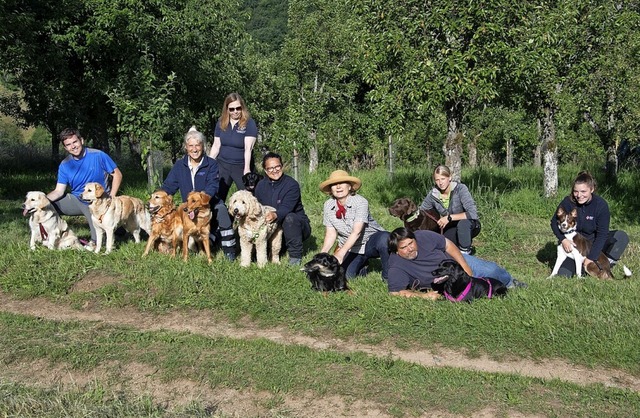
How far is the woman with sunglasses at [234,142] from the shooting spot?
7.85 meters

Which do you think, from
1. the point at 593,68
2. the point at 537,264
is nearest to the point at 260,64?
the point at 593,68

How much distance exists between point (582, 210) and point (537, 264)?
1473 millimetres

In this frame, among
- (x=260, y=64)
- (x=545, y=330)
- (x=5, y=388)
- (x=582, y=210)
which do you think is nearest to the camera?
(x=5, y=388)

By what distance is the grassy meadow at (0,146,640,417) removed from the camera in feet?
13.5

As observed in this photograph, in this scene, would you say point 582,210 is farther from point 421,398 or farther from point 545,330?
point 421,398

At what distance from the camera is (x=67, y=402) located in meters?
3.80

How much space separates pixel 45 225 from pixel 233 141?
2782 mm

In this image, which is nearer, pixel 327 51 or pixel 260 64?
pixel 327 51

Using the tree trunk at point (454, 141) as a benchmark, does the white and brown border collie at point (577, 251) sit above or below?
below

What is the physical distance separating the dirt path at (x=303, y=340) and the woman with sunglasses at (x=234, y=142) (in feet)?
7.97

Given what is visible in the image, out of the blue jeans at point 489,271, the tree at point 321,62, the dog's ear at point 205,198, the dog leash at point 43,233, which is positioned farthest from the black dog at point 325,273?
the tree at point 321,62

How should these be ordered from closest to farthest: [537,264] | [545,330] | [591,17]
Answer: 1. [545,330]
2. [537,264]
3. [591,17]

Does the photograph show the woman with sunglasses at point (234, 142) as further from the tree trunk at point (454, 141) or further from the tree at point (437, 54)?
the tree trunk at point (454, 141)

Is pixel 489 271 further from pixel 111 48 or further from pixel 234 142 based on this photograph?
pixel 111 48
